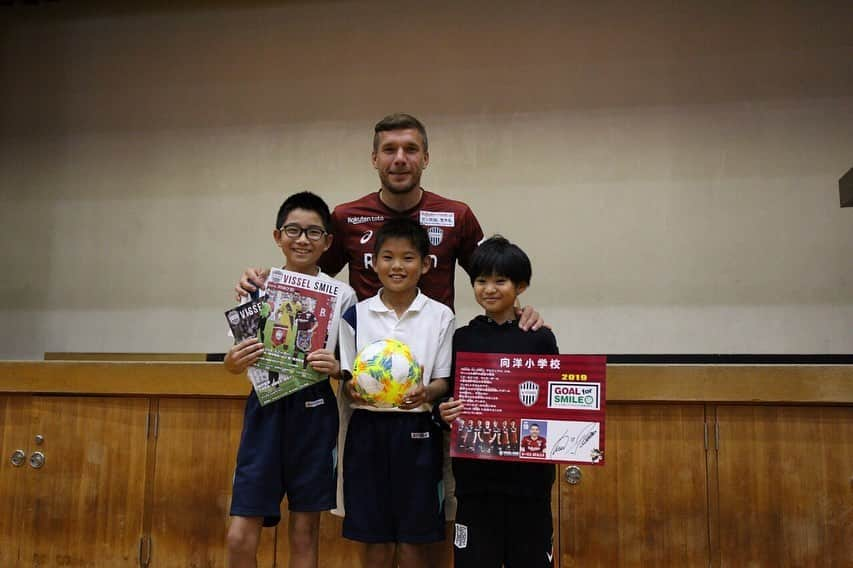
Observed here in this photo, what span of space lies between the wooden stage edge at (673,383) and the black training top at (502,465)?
887 millimetres

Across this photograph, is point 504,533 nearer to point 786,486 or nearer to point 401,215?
point 401,215

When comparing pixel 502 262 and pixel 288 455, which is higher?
pixel 502 262

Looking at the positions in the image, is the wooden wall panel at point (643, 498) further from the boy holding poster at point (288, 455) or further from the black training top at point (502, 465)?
the boy holding poster at point (288, 455)

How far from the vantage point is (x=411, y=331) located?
2.34 m

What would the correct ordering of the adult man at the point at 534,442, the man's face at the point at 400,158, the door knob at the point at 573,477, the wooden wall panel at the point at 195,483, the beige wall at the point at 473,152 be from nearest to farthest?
the adult man at the point at 534,442 → the man's face at the point at 400,158 → the door knob at the point at 573,477 → the wooden wall panel at the point at 195,483 → the beige wall at the point at 473,152

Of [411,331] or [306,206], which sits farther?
[306,206]

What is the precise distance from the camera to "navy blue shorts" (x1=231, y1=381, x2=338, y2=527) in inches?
88.7

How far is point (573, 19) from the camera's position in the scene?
4633 mm

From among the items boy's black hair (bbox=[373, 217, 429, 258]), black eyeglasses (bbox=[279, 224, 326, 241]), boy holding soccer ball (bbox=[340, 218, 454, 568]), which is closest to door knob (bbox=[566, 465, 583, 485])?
boy holding soccer ball (bbox=[340, 218, 454, 568])

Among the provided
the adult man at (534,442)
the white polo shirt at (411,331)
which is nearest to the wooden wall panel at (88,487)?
the white polo shirt at (411,331)

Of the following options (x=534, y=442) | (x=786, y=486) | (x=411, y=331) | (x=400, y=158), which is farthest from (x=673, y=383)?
(x=400, y=158)

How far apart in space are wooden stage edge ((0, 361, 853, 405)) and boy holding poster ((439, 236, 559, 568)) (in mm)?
931

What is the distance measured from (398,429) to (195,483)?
1515 mm

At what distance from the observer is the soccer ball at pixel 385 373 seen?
6.98 ft
